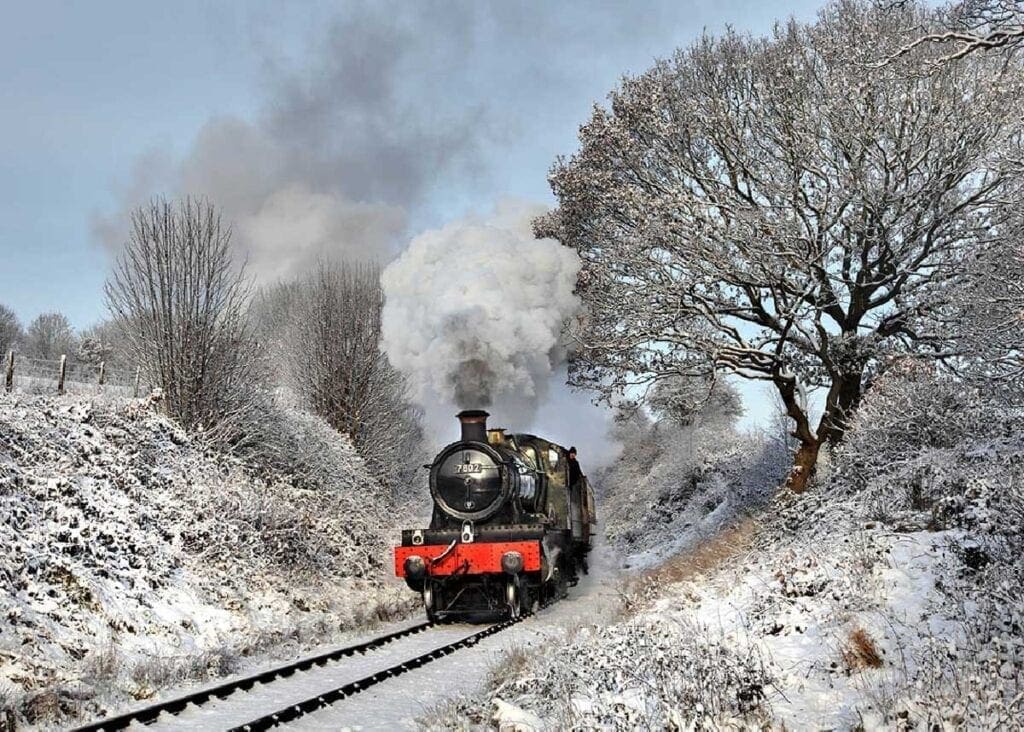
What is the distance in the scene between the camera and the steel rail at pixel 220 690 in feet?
20.4

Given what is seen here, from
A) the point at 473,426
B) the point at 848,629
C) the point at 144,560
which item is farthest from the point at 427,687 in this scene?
the point at 473,426

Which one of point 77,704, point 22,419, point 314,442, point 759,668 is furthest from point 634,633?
point 314,442

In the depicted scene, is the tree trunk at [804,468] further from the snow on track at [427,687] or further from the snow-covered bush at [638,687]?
the snow-covered bush at [638,687]

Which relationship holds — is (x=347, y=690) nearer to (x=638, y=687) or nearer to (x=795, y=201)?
(x=638, y=687)

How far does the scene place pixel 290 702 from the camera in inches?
281

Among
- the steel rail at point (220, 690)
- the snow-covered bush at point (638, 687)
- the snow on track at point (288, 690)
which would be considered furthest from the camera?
the snow on track at point (288, 690)

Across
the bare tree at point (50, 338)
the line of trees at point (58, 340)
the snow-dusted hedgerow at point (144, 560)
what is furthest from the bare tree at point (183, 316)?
the bare tree at point (50, 338)

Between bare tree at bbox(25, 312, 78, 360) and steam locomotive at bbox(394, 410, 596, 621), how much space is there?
51.7 m

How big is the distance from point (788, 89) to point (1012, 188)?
3459 millimetres

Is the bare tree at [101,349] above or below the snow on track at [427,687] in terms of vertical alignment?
above

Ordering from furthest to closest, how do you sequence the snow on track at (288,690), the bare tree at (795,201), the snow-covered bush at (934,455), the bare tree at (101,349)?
1. the bare tree at (101,349)
2. the bare tree at (795,201)
3. the snow-covered bush at (934,455)
4. the snow on track at (288,690)

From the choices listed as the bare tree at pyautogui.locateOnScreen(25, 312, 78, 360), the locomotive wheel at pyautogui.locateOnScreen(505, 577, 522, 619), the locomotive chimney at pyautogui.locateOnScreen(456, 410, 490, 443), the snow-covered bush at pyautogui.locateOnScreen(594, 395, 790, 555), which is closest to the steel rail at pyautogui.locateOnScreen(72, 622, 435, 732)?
the locomotive wheel at pyautogui.locateOnScreen(505, 577, 522, 619)

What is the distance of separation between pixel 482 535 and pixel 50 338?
68341 mm

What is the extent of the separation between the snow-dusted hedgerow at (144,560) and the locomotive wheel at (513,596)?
2043 millimetres
